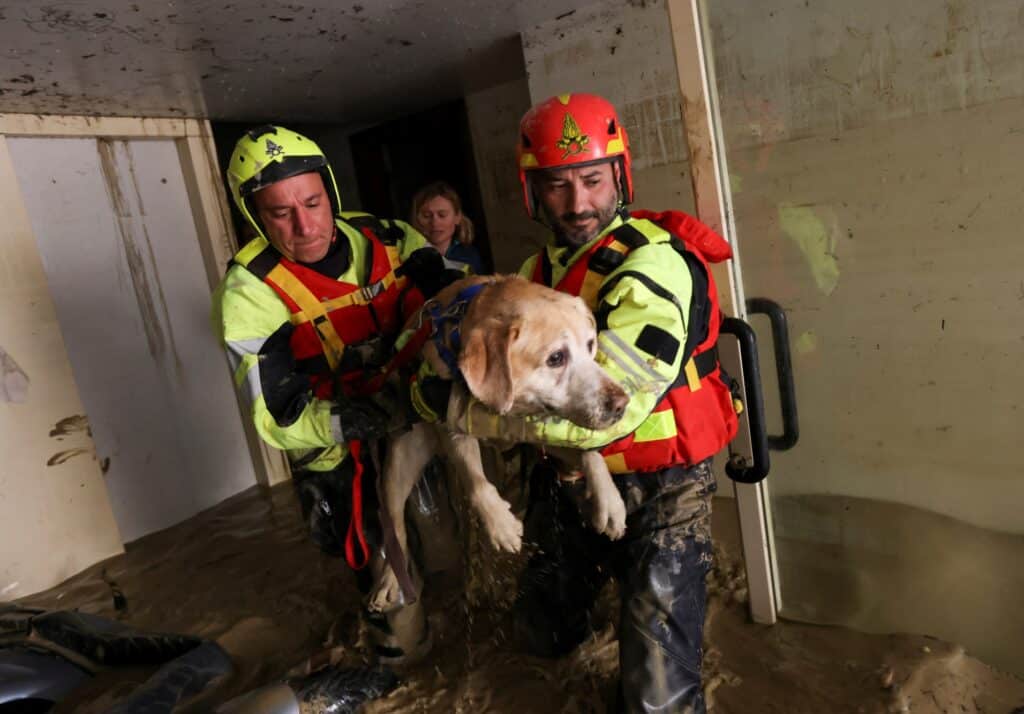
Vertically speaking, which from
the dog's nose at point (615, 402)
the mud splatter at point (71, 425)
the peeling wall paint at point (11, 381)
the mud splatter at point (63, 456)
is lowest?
the mud splatter at point (63, 456)

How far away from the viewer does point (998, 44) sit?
2.34 m

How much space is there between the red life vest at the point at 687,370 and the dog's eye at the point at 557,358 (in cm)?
30

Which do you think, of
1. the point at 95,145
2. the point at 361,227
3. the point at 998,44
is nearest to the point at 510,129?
the point at 361,227

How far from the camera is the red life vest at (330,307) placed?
2697 millimetres

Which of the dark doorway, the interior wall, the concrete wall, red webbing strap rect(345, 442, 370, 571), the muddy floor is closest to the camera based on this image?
the muddy floor

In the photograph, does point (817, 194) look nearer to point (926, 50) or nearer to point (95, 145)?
point (926, 50)

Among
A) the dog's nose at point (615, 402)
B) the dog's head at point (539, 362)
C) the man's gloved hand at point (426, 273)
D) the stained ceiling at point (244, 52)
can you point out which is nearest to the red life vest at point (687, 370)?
the dog's head at point (539, 362)

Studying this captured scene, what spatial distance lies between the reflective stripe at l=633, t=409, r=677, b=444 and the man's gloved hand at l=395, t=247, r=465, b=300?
113 centimetres

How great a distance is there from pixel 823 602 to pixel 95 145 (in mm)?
5573

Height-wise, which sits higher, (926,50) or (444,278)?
(926,50)

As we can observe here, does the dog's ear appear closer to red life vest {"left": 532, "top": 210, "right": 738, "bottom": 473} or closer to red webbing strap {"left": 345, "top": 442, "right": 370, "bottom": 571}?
red life vest {"left": 532, "top": 210, "right": 738, "bottom": 473}

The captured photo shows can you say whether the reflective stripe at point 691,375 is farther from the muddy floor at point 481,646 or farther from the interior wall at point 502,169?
the interior wall at point 502,169

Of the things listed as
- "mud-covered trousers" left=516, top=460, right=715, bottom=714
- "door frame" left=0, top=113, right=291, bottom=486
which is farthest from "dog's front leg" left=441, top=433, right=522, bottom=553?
"door frame" left=0, top=113, right=291, bottom=486

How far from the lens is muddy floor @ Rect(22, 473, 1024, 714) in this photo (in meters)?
2.62
